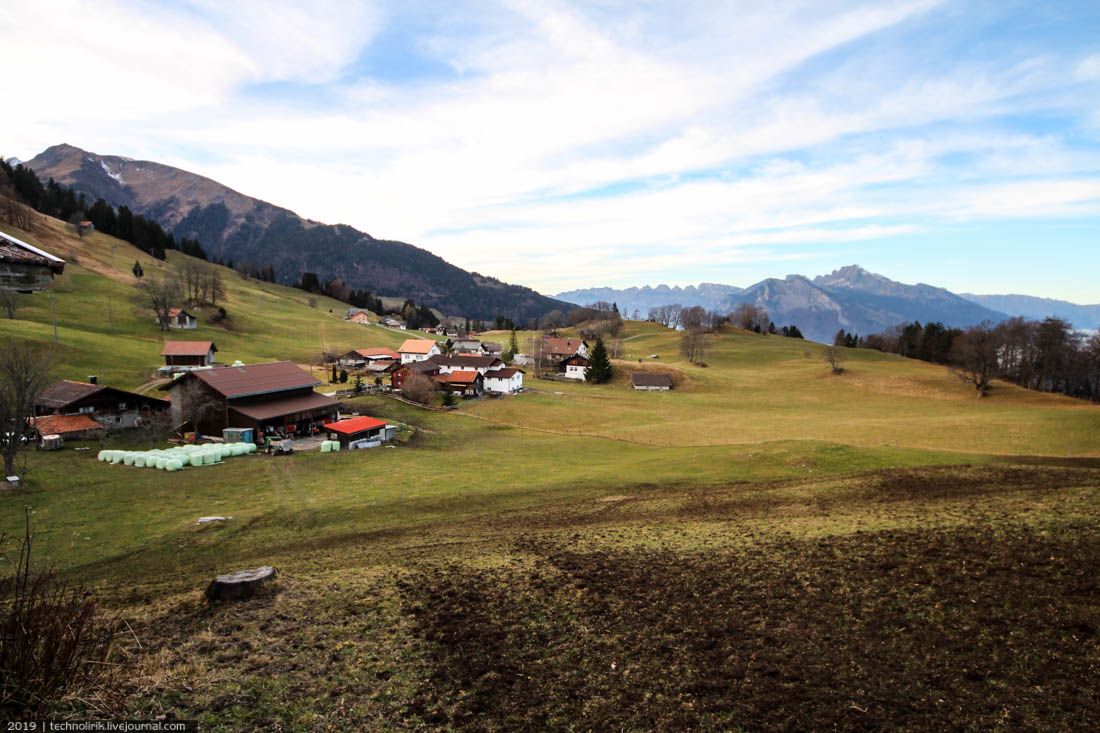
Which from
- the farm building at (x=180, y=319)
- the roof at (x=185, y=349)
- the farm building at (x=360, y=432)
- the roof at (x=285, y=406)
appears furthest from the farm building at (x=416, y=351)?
the farm building at (x=360, y=432)

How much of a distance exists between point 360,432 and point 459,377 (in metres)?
37.5

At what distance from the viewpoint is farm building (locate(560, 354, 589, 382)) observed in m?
121

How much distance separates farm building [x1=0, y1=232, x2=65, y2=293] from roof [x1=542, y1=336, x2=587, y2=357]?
121m

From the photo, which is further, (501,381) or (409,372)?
(501,381)

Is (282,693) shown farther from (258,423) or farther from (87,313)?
(87,313)

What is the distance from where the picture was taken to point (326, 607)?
14.8 m

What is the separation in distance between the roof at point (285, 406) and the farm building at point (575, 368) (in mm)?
64511

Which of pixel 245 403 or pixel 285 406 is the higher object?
pixel 245 403

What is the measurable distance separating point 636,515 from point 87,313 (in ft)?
383

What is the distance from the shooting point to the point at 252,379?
5850 cm

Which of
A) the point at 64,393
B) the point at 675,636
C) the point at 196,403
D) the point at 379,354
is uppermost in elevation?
the point at 379,354

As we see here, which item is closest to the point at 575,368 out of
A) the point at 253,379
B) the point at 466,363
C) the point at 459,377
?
the point at 466,363

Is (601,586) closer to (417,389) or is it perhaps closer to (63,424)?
(63,424)

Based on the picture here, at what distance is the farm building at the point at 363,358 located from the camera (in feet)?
373
